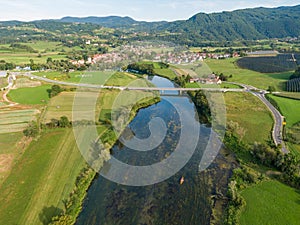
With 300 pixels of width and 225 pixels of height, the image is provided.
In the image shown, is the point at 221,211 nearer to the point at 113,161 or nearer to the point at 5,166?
the point at 113,161

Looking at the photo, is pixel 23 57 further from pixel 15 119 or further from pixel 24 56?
pixel 15 119

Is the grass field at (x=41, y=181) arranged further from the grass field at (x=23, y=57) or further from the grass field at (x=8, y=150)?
the grass field at (x=23, y=57)

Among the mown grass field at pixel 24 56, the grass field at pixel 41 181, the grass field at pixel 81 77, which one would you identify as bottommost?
the grass field at pixel 81 77

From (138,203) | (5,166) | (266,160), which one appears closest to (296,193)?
(266,160)

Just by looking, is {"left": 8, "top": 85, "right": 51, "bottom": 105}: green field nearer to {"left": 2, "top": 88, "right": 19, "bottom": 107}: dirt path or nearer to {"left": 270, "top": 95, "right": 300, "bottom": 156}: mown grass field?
{"left": 2, "top": 88, "right": 19, "bottom": 107}: dirt path

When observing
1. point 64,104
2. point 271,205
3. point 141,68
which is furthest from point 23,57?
point 271,205

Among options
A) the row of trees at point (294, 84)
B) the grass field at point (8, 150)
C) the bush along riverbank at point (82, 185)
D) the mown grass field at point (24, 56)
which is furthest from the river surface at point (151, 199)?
the mown grass field at point (24, 56)
